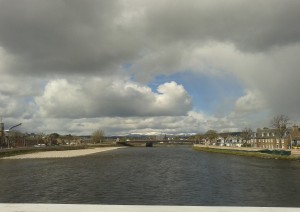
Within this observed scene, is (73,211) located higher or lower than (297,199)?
higher

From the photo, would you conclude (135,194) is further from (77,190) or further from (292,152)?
(292,152)

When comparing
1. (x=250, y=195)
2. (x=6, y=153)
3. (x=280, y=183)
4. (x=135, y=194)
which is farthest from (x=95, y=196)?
(x=6, y=153)

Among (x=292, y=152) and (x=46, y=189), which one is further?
(x=292, y=152)

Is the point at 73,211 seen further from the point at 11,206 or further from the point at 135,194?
the point at 135,194

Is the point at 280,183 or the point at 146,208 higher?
the point at 146,208

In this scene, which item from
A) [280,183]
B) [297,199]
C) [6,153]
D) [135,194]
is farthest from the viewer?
[6,153]

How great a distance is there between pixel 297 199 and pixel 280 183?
13500 millimetres

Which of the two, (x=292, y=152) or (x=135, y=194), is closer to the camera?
(x=135, y=194)

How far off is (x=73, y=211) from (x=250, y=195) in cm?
3303

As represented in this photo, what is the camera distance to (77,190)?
1654 inches

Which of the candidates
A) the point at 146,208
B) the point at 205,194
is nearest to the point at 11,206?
the point at 146,208

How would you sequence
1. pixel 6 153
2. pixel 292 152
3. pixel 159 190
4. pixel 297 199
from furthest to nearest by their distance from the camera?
pixel 6 153
pixel 292 152
pixel 159 190
pixel 297 199

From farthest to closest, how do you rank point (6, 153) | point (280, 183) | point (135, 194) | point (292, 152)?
point (6, 153) < point (292, 152) < point (280, 183) < point (135, 194)

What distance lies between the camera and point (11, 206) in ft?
27.2
